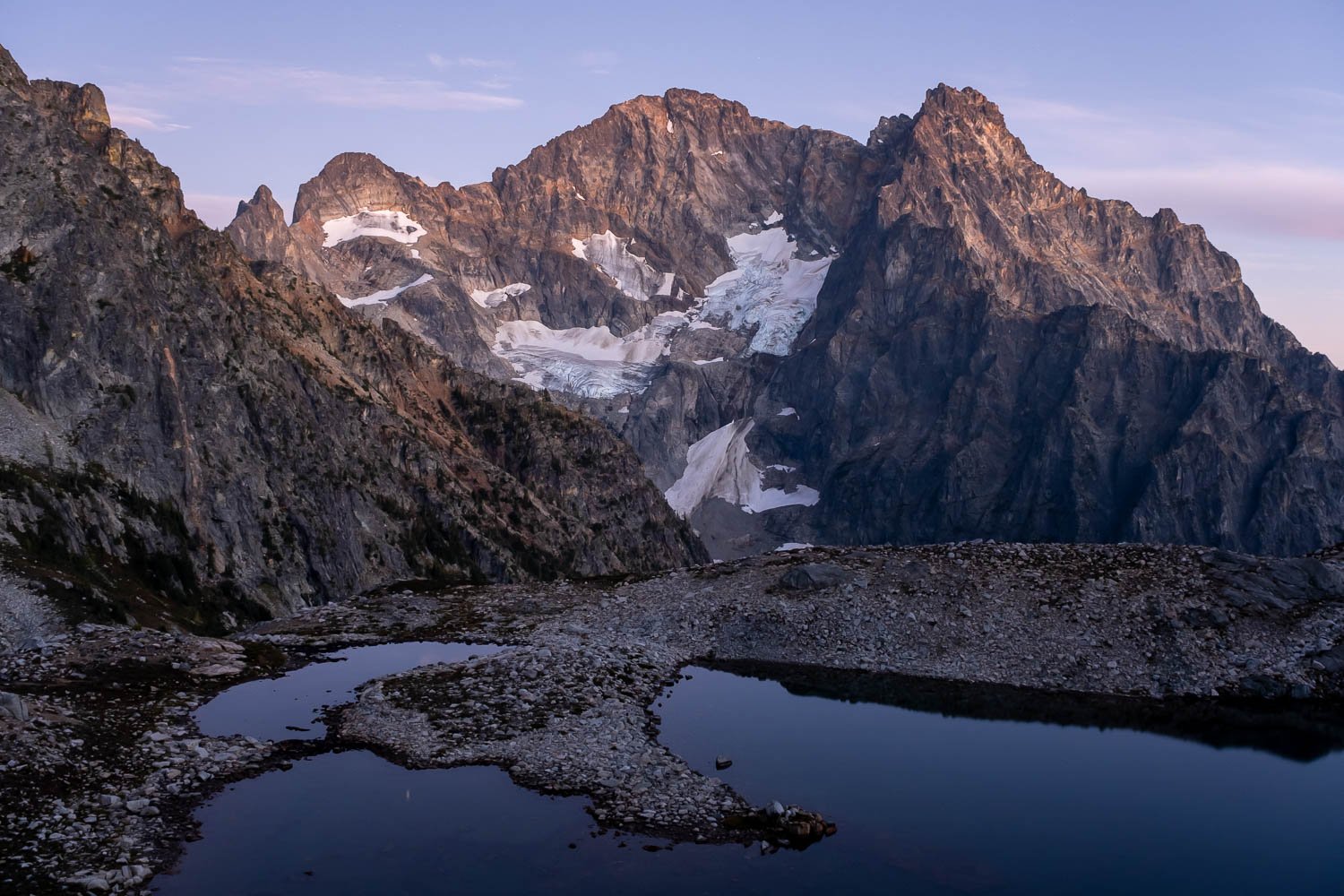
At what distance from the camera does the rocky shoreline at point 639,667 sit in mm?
32906

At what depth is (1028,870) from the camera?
32.4 metres

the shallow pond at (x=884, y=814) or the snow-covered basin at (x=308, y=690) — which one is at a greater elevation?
the shallow pond at (x=884, y=814)

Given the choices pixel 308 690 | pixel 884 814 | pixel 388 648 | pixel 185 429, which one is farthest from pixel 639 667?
pixel 185 429

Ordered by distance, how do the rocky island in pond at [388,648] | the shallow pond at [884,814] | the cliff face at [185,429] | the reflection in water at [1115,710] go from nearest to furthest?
the shallow pond at [884,814] < the rocky island in pond at [388,648] < the reflection in water at [1115,710] < the cliff face at [185,429]

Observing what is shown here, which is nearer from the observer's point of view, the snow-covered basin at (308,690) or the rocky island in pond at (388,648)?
the rocky island in pond at (388,648)

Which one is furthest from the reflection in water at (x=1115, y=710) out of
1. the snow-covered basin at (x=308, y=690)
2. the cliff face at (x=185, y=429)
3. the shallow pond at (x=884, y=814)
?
the cliff face at (x=185, y=429)

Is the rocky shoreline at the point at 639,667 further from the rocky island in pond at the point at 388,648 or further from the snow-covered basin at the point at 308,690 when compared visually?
the snow-covered basin at the point at 308,690

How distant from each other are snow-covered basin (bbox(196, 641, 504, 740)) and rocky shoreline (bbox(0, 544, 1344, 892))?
3.77ft

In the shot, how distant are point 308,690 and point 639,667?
1490 centimetres

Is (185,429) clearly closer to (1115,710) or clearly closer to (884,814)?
(884,814)

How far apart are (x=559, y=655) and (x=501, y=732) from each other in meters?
10.1

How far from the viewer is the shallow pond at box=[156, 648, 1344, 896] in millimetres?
30406

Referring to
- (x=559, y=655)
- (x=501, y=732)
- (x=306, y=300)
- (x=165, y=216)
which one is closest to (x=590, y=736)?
(x=501, y=732)

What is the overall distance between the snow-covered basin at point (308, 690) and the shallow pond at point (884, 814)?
3.59 metres
